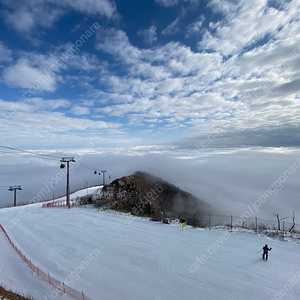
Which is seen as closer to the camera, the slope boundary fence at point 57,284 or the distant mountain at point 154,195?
the slope boundary fence at point 57,284

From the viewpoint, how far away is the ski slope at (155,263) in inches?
408

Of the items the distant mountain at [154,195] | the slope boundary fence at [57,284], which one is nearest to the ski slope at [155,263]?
the slope boundary fence at [57,284]

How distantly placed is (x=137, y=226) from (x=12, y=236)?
12.9 meters

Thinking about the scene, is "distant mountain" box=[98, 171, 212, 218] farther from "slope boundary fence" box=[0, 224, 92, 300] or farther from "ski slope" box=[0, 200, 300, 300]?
"slope boundary fence" box=[0, 224, 92, 300]

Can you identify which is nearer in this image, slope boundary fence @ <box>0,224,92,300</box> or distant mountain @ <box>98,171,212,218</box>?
slope boundary fence @ <box>0,224,92,300</box>

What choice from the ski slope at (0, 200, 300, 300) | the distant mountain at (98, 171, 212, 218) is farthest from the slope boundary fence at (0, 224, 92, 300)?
the distant mountain at (98, 171, 212, 218)

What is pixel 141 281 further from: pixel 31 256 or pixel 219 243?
pixel 31 256

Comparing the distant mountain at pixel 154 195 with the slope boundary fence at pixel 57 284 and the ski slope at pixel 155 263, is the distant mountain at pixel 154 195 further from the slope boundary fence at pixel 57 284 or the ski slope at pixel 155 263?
the slope boundary fence at pixel 57 284

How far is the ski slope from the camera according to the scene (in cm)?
1035

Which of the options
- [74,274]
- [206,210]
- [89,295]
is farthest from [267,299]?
[206,210]

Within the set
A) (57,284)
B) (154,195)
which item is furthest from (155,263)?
(154,195)

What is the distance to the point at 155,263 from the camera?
13.2m

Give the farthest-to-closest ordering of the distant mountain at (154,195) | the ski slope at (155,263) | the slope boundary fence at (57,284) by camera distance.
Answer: the distant mountain at (154,195)
the ski slope at (155,263)
the slope boundary fence at (57,284)

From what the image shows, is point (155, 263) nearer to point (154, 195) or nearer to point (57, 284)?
point (57, 284)
